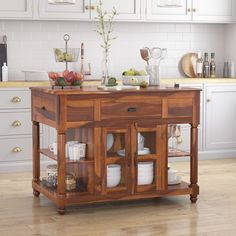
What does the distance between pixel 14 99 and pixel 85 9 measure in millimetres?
1210

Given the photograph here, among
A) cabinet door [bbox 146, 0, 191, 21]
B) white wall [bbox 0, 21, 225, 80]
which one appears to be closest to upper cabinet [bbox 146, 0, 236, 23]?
cabinet door [bbox 146, 0, 191, 21]

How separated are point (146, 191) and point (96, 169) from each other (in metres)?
0.45

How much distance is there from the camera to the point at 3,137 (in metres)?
6.44

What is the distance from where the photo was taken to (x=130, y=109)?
4938mm

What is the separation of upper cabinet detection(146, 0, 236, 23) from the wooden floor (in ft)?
6.96

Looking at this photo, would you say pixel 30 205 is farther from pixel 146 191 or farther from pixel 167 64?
pixel 167 64

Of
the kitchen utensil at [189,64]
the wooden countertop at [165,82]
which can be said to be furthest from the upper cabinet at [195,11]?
the wooden countertop at [165,82]

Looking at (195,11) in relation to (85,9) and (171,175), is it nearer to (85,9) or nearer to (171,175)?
(85,9)

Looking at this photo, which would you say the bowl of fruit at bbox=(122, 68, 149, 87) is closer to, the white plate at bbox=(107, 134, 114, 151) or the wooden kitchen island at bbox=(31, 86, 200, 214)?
the wooden kitchen island at bbox=(31, 86, 200, 214)

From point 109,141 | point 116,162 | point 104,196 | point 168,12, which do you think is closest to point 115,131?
point 109,141

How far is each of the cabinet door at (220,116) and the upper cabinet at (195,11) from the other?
77 cm

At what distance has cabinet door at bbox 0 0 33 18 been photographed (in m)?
6.55

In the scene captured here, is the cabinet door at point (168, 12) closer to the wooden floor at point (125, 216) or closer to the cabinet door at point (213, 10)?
the cabinet door at point (213, 10)

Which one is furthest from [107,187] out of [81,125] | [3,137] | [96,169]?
[3,137]
